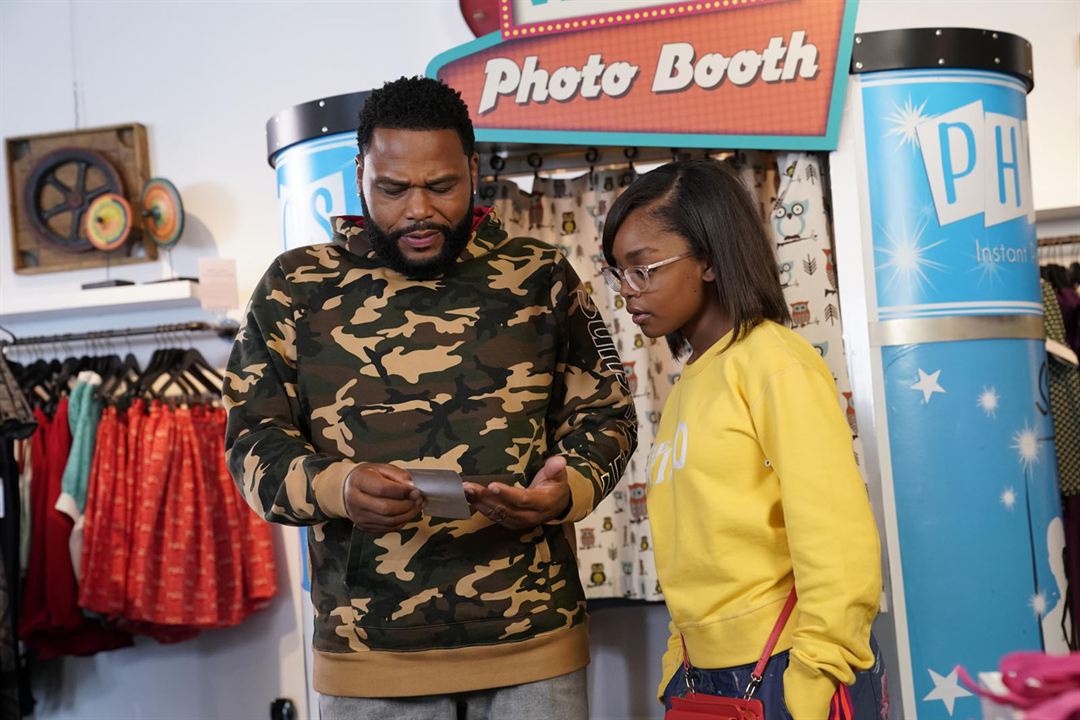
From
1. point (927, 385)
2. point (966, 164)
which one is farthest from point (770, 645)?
point (966, 164)

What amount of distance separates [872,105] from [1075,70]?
135cm

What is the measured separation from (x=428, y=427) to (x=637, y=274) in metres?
0.42

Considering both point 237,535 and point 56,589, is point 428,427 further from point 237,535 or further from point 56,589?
point 56,589

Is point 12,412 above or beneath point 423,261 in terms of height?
beneath

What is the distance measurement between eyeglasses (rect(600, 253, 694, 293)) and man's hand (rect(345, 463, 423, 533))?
1.67ft

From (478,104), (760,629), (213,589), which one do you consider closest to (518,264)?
(760,629)

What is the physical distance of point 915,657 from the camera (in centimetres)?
251

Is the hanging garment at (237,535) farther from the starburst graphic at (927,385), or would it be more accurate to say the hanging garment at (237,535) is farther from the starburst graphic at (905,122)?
the starburst graphic at (905,122)

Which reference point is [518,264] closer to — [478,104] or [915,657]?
[478,104]

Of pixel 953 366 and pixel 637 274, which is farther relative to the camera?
pixel 953 366

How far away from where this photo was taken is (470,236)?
169 cm

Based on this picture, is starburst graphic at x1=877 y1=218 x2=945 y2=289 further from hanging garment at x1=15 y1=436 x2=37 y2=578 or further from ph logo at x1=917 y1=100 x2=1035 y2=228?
hanging garment at x1=15 y1=436 x2=37 y2=578

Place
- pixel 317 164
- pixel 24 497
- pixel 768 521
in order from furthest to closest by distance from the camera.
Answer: pixel 24 497 → pixel 317 164 → pixel 768 521

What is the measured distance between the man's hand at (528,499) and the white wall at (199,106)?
2.61 meters
